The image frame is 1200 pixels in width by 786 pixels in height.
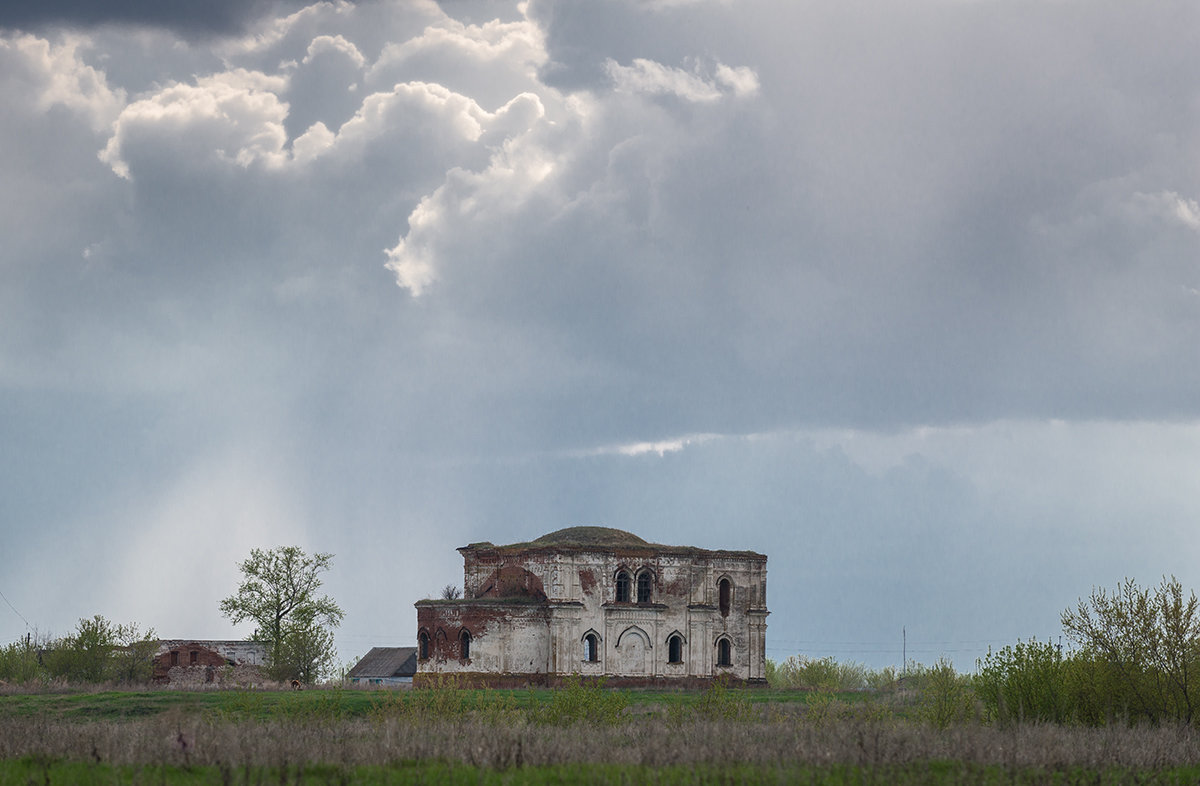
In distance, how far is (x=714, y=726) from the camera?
19.6 m

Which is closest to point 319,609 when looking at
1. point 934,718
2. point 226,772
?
point 934,718

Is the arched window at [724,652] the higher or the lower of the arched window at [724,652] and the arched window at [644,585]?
the lower

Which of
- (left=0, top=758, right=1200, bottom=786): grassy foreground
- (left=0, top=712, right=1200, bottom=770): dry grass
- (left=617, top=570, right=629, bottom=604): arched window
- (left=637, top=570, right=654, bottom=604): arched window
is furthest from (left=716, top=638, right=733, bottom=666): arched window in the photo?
(left=0, top=758, right=1200, bottom=786): grassy foreground

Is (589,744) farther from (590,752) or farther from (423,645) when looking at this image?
(423,645)

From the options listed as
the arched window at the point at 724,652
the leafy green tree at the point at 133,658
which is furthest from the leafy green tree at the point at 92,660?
the arched window at the point at 724,652

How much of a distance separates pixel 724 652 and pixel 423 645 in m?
14.3

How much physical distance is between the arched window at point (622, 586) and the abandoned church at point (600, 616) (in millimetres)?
47

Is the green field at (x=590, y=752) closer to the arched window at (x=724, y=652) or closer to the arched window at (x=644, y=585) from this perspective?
the arched window at (x=644, y=585)

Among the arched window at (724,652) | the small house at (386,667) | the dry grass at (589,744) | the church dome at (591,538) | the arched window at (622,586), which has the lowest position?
the small house at (386,667)

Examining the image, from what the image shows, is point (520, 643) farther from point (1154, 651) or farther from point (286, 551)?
point (1154, 651)

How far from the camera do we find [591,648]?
52000 mm

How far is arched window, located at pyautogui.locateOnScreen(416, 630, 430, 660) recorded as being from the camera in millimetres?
52094

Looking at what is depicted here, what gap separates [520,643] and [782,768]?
120ft

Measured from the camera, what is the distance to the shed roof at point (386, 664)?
71.6 m
